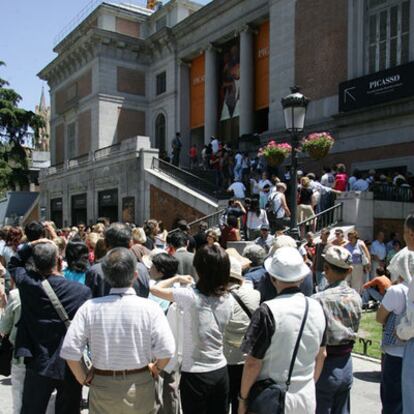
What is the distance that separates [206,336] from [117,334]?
0.76 metres

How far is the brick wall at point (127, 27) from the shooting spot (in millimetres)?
35344

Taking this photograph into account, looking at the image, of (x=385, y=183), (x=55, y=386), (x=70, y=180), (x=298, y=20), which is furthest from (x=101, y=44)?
(x=55, y=386)

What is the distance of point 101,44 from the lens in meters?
33.6

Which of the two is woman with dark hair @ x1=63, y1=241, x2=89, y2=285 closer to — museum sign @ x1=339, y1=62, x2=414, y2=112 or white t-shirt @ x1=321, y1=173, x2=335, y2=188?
white t-shirt @ x1=321, y1=173, x2=335, y2=188

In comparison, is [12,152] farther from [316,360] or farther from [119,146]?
[316,360]

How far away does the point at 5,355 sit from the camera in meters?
4.79

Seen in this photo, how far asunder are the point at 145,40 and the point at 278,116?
15230 mm

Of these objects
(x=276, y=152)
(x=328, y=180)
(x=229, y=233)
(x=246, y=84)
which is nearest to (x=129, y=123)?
(x=246, y=84)

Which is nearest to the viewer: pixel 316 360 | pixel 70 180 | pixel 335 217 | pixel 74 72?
pixel 316 360

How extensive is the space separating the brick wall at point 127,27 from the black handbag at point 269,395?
117 feet

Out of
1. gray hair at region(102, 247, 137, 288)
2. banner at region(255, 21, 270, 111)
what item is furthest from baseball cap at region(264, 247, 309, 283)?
banner at region(255, 21, 270, 111)

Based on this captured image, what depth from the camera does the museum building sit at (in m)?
19.0

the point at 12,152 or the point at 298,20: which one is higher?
the point at 298,20

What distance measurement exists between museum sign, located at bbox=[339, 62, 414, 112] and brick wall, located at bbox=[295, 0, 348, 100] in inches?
38.5
